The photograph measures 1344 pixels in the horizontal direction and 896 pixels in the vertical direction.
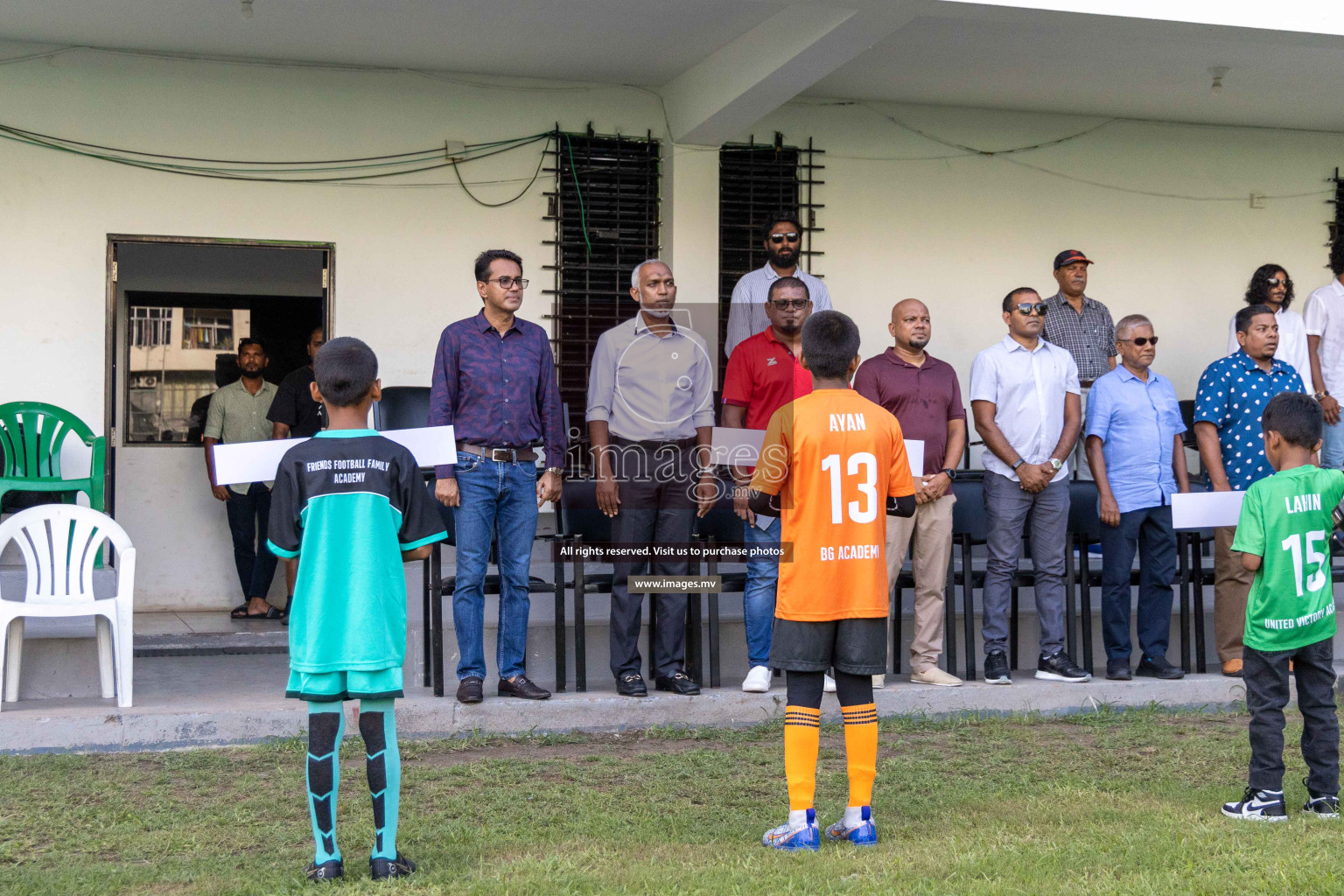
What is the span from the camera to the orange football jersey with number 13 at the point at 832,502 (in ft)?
12.6

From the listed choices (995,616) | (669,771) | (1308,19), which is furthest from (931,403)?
(1308,19)

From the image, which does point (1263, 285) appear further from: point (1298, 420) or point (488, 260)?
point (488, 260)

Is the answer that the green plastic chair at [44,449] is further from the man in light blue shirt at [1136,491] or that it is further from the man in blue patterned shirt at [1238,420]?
the man in blue patterned shirt at [1238,420]

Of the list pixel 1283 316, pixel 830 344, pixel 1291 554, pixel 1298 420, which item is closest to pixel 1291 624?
pixel 1291 554

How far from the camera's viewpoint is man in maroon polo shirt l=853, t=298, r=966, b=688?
6055 millimetres

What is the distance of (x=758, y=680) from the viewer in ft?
19.1

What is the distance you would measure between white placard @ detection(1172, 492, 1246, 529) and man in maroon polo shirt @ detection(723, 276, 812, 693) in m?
1.75

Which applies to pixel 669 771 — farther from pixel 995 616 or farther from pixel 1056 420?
pixel 1056 420

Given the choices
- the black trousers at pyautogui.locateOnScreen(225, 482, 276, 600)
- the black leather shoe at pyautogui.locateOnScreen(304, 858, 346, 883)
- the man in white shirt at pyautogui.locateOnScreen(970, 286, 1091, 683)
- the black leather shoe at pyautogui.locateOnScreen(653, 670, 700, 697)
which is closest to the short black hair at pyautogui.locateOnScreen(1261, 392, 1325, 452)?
the man in white shirt at pyautogui.locateOnScreen(970, 286, 1091, 683)

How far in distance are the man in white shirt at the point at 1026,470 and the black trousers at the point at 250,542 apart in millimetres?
4279

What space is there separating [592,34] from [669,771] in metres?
4.42

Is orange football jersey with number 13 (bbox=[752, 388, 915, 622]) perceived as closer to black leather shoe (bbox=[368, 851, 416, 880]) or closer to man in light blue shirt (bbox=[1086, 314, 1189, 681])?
black leather shoe (bbox=[368, 851, 416, 880])

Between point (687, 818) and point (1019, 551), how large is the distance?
8.85 feet

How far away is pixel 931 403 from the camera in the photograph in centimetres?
609
